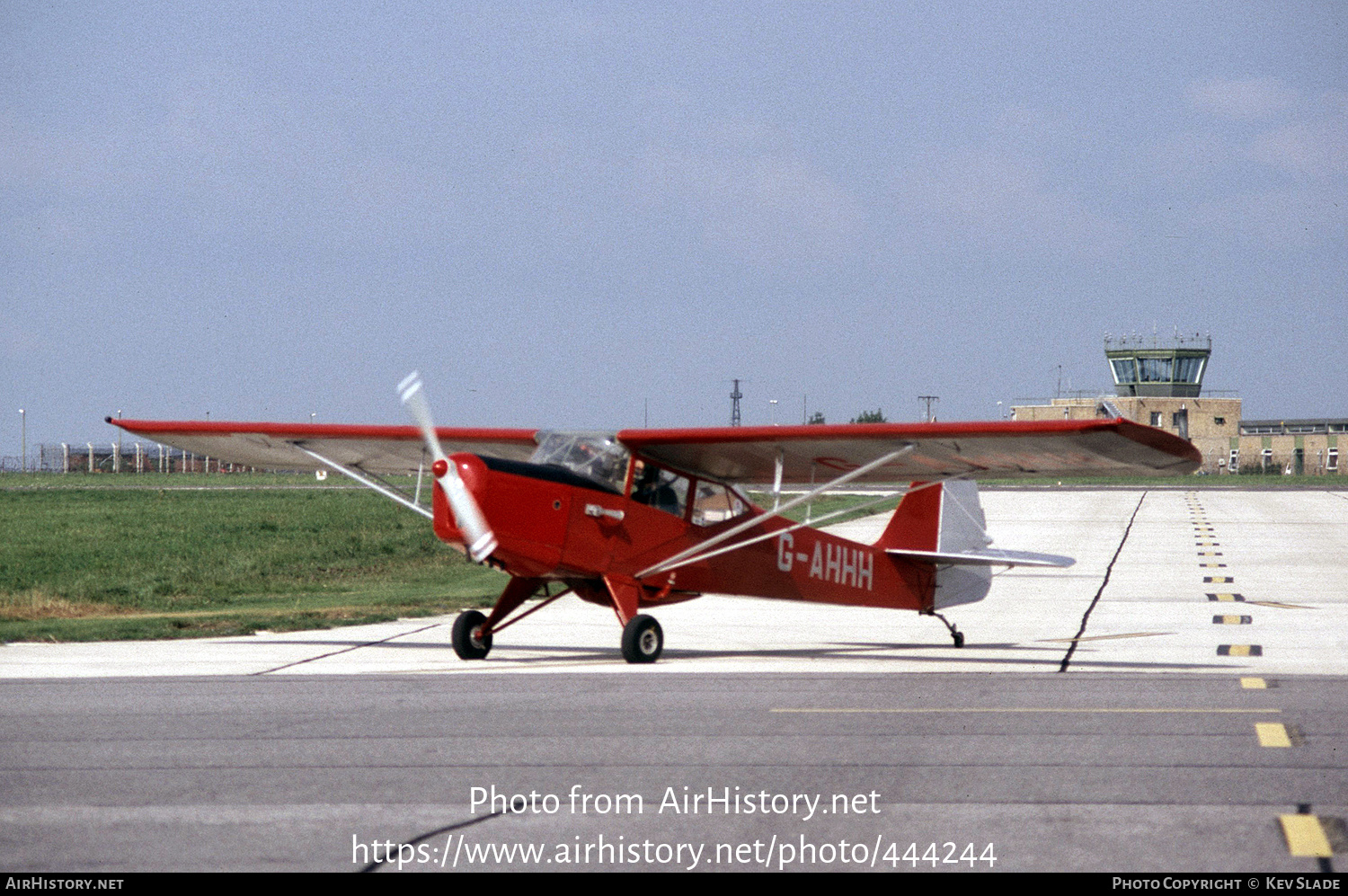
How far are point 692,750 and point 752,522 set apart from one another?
5585mm

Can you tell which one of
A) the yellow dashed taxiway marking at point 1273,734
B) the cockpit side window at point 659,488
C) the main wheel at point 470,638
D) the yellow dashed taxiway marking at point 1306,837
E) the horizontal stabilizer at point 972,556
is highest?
the cockpit side window at point 659,488

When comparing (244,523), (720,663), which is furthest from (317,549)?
(720,663)

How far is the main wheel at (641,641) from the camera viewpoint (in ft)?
40.9

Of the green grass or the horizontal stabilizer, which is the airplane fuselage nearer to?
the horizontal stabilizer

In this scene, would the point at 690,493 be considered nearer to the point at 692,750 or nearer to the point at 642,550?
the point at 642,550

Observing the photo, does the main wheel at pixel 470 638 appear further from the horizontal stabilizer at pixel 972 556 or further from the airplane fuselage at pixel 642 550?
the horizontal stabilizer at pixel 972 556

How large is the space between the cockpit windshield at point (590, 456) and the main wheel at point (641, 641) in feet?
3.87

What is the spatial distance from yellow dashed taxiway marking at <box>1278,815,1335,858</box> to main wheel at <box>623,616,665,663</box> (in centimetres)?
707

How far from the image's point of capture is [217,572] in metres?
23.9

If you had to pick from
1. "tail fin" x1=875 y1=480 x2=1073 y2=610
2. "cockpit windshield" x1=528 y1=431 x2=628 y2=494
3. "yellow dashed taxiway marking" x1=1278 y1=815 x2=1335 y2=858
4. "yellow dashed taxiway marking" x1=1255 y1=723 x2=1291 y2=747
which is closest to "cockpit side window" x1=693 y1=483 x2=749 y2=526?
"cockpit windshield" x1=528 y1=431 x2=628 y2=494


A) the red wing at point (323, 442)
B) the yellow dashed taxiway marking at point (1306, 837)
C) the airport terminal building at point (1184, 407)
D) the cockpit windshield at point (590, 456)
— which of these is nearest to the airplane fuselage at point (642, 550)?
the cockpit windshield at point (590, 456)

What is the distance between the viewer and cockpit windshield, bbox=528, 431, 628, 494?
499 inches

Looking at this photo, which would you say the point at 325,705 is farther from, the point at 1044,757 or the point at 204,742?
the point at 1044,757

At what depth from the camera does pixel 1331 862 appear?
5219 mm
